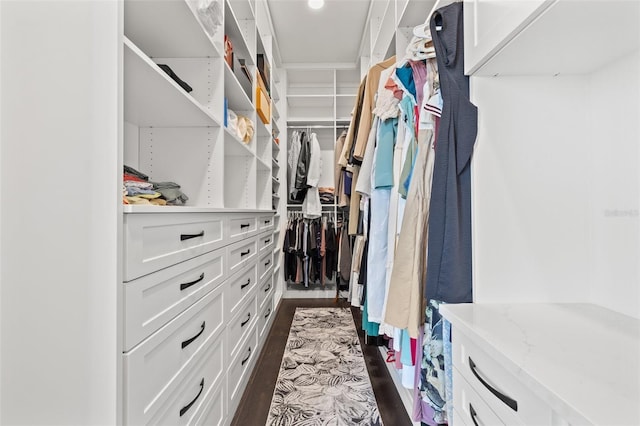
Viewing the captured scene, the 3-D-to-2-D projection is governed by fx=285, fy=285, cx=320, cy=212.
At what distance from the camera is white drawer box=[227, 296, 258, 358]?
1369mm

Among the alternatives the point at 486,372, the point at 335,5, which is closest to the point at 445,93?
the point at 486,372

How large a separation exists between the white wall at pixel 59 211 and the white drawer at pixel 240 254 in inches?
28.9

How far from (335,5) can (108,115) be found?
236 centimetres

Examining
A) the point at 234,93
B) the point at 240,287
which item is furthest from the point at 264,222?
the point at 234,93

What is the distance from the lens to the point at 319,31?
8.83 feet

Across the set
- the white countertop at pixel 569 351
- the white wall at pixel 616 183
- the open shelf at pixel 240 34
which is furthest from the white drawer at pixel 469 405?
the open shelf at pixel 240 34

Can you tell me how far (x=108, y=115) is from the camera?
0.63 m

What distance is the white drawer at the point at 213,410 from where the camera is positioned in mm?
1033

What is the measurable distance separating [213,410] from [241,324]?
45 centimetres

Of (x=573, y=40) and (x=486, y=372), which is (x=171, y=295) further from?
(x=573, y=40)

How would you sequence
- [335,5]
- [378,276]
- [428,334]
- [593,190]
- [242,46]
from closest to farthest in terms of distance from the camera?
[593,190] → [428,334] → [378,276] → [242,46] → [335,5]

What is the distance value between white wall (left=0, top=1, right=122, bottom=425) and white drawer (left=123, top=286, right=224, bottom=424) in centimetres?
6

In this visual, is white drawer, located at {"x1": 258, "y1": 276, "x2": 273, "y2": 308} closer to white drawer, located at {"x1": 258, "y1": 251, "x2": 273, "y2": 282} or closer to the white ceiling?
white drawer, located at {"x1": 258, "y1": 251, "x2": 273, "y2": 282}

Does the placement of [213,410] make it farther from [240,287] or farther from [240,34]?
[240,34]
